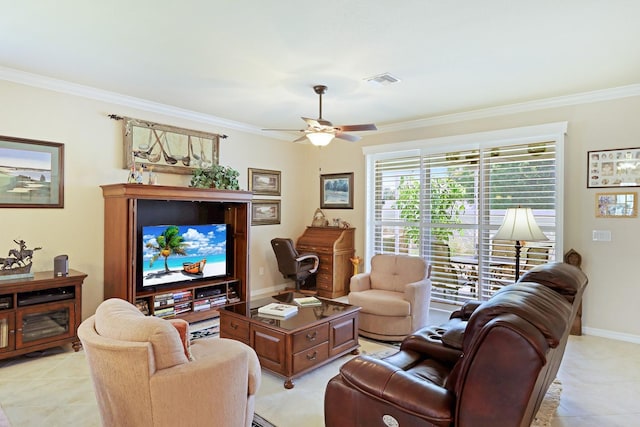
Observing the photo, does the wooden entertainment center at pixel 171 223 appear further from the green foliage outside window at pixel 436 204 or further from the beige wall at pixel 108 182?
the green foliage outside window at pixel 436 204

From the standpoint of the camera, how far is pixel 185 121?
15.7 ft

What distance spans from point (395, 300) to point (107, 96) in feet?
12.6

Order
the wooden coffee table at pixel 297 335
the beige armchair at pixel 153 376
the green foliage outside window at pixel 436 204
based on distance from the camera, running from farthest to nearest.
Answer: the green foliage outside window at pixel 436 204 → the wooden coffee table at pixel 297 335 → the beige armchair at pixel 153 376

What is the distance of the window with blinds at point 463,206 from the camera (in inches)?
169

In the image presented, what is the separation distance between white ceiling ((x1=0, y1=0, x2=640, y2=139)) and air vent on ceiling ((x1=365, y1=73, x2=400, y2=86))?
75 millimetres

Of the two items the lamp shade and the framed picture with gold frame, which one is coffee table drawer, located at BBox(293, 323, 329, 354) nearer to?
the lamp shade

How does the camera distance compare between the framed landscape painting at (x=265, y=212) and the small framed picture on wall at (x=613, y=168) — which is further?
the framed landscape painting at (x=265, y=212)

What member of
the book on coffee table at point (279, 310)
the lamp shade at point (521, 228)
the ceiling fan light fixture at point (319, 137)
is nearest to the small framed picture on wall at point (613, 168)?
the lamp shade at point (521, 228)

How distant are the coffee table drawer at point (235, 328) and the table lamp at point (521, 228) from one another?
8.42 ft

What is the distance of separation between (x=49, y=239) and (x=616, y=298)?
5.92 m

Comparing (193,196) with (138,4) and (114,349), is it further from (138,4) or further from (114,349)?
(114,349)

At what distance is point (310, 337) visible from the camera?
286 centimetres

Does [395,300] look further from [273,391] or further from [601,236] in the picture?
[601,236]

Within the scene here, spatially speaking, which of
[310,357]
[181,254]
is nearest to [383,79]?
[310,357]
